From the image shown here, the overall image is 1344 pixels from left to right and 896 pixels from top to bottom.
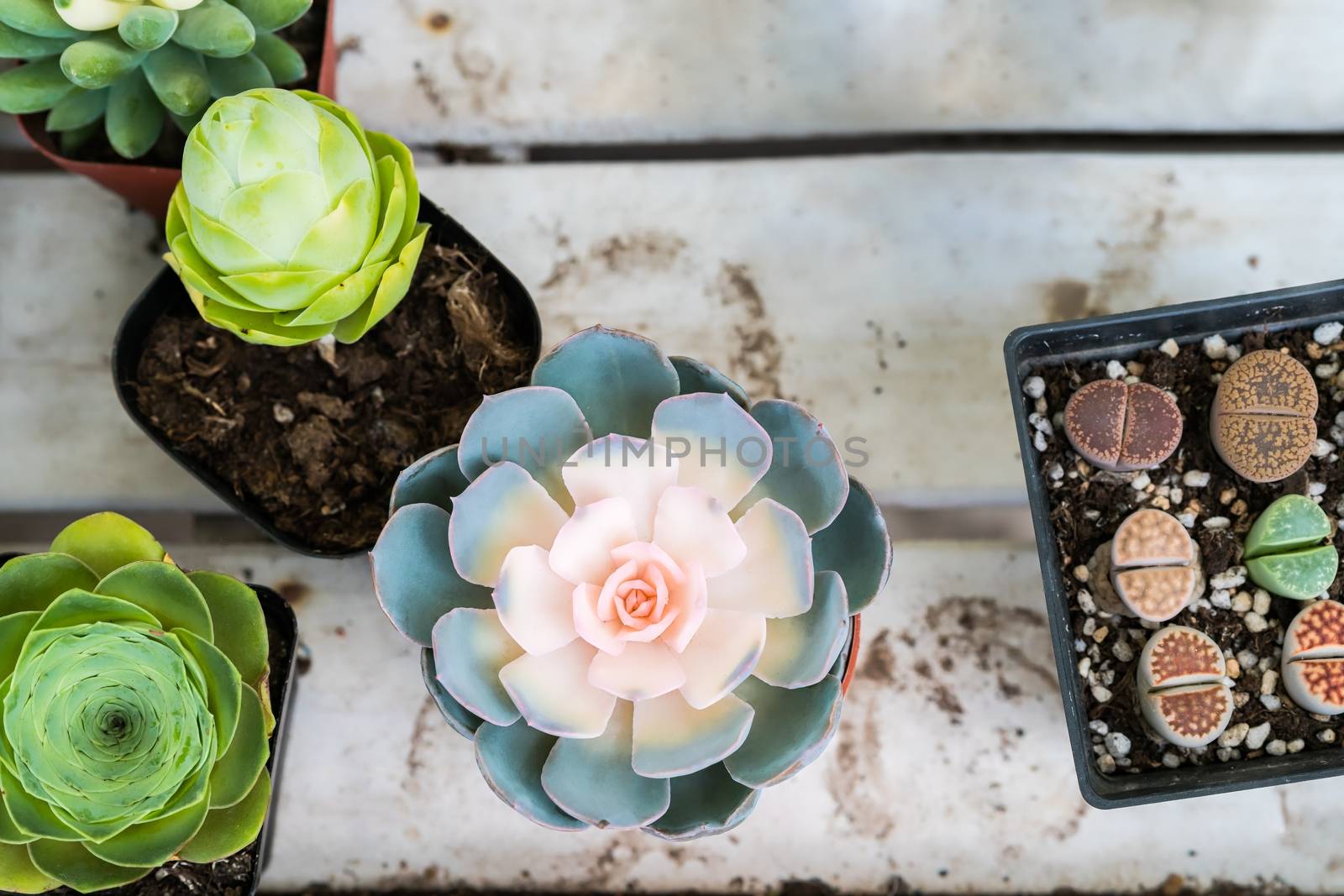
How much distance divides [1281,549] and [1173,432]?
107 mm

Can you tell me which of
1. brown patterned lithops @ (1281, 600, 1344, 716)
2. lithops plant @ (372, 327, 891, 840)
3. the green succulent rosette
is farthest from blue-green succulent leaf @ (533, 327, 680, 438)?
brown patterned lithops @ (1281, 600, 1344, 716)

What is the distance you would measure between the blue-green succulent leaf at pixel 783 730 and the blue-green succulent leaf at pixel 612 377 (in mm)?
160

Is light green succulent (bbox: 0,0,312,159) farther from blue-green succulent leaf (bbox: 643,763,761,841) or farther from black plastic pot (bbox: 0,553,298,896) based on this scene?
blue-green succulent leaf (bbox: 643,763,761,841)

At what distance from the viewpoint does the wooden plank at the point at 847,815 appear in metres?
0.76

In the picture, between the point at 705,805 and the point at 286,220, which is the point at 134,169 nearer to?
the point at 286,220

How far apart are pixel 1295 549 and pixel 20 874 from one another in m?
0.79

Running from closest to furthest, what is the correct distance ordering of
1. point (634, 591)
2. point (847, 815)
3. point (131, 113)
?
1. point (634, 591)
2. point (131, 113)
3. point (847, 815)

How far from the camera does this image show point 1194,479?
70 cm

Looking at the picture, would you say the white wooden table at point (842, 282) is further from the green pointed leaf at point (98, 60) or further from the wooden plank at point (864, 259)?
the green pointed leaf at point (98, 60)

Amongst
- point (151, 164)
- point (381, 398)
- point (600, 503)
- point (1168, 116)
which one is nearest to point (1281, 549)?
point (1168, 116)

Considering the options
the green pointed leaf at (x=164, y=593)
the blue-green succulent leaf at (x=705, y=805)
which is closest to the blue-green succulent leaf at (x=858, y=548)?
the blue-green succulent leaf at (x=705, y=805)

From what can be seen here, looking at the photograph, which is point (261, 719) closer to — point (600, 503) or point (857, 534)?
point (600, 503)

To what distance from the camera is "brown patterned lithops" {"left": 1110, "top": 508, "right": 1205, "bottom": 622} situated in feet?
2.18

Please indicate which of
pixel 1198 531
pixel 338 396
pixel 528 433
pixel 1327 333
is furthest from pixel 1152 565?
pixel 338 396
